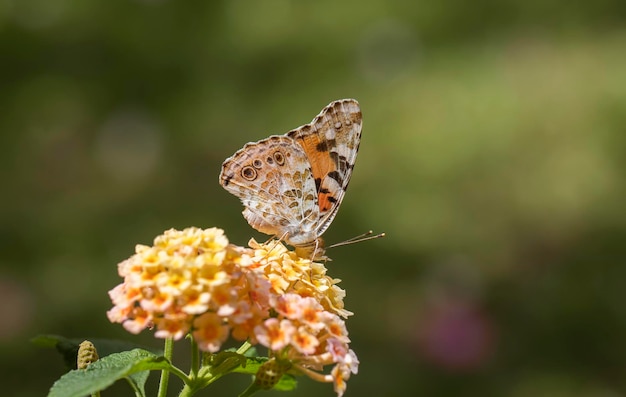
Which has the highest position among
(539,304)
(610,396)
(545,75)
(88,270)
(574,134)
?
(545,75)

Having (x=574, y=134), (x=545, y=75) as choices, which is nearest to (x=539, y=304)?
(x=574, y=134)

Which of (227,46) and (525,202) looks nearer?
(525,202)

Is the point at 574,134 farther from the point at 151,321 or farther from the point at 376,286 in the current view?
the point at 151,321

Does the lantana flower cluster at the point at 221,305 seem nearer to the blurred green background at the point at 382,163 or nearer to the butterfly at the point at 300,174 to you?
the butterfly at the point at 300,174

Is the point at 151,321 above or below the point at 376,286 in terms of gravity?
above

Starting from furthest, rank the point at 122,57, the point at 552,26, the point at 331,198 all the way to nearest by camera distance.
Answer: the point at 552,26, the point at 122,57, the point at 331,198

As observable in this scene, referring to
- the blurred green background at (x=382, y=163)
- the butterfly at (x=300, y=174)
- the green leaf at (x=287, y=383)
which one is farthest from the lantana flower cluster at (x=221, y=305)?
the blurred green background at (x=382, y=163)

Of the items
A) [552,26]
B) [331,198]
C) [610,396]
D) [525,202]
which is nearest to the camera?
Result: [331,198]

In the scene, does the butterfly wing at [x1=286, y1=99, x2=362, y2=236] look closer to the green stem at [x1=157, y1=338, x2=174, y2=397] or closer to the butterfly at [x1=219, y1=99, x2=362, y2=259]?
the butterfly at [x1=219, y1=99, x2=362, y2=259]
